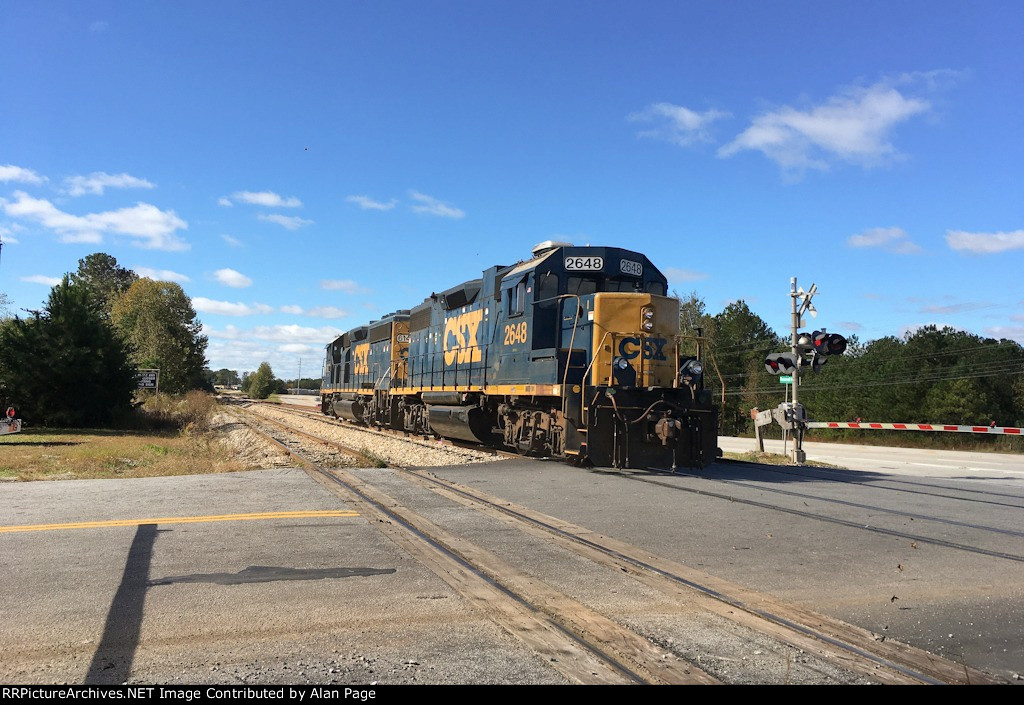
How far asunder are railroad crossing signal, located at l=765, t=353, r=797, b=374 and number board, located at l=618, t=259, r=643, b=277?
13.3 ft

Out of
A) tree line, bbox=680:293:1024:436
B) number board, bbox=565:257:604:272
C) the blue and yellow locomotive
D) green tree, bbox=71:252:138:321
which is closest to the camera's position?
the blue and yellow locomotive

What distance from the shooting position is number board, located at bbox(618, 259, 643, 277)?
1362 centimetres

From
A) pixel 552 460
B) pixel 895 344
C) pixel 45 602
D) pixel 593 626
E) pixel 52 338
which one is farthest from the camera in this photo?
pixel 895 344

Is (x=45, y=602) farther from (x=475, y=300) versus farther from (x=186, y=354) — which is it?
(x=186, y=354)

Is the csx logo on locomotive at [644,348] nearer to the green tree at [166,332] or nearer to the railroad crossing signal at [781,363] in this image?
the railroad crossing signal at [781,363]

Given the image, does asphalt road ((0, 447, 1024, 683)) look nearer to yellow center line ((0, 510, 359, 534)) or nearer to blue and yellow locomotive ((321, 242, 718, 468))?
yellow center line ((0, 510, 359, 534))

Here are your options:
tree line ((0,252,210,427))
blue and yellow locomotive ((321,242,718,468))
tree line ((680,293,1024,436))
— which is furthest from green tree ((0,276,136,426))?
tree line ((680,293,1024,436))

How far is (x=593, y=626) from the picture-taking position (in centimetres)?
411

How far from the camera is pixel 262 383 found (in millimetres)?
110125

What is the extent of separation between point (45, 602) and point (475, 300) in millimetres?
13039

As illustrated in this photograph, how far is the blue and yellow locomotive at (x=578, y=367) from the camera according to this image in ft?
39.2

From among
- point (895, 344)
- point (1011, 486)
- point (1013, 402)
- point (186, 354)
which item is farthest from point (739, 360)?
point (1011, 486)

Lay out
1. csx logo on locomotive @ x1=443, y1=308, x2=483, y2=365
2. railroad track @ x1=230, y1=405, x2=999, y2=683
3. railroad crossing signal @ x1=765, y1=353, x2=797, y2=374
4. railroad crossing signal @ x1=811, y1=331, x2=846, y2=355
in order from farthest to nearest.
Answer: csx logo on locomotive @ x1=443, y1=308, x2=483, y2=365, railroad crossing signal @ x1=765, y1=353, x2=797, y2=374, railroad crossing signal @ x1=811, y1=331, x2=846, y2=355, railroad track @ x1=230, y1=405, x2=999, y2=683

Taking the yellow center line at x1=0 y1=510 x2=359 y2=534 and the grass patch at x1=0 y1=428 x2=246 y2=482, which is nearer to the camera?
the yellow center line at x1=0 y1=510 x2=359 y2=534
